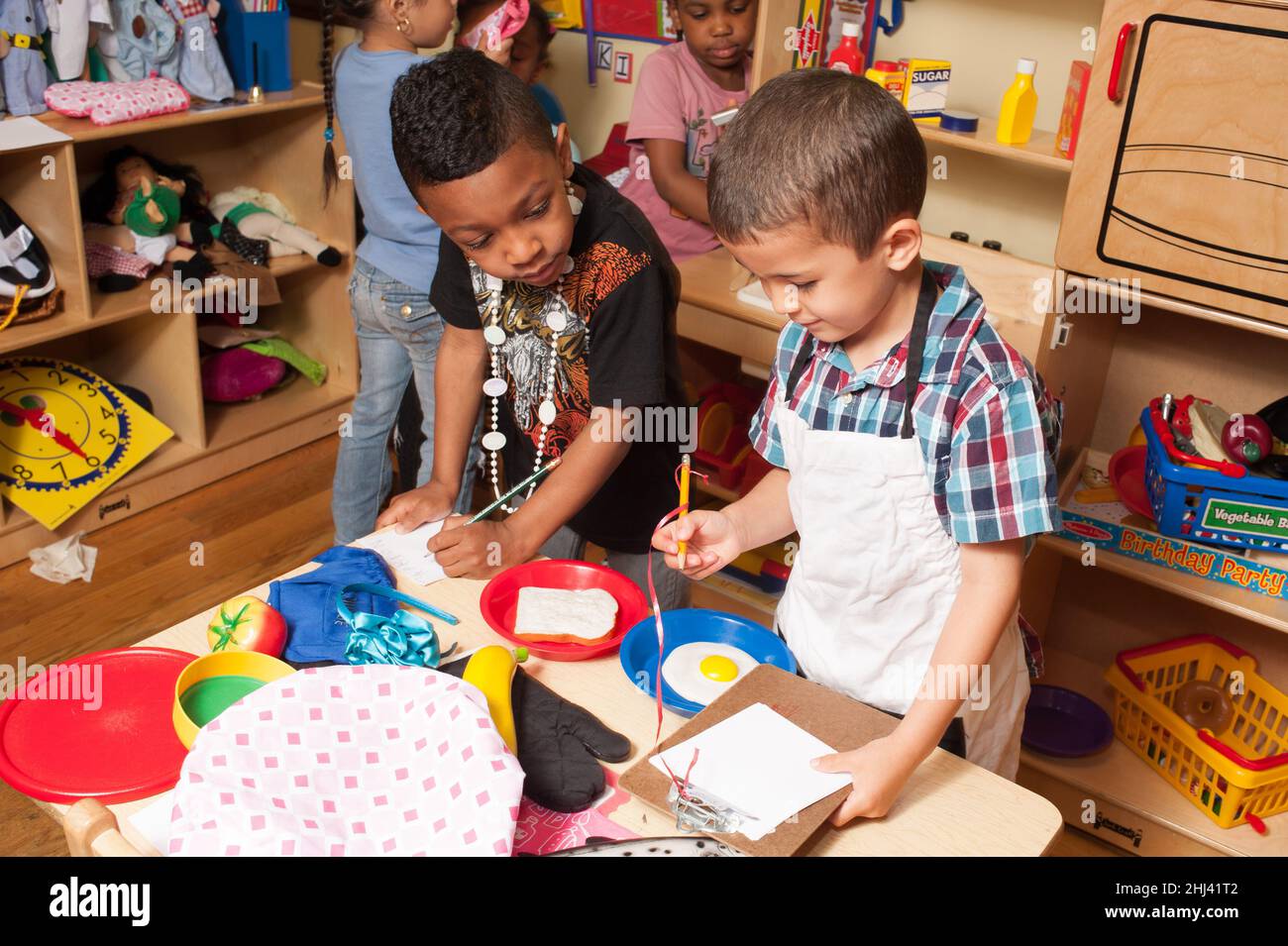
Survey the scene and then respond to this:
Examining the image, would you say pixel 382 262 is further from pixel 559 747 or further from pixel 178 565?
pixel 559 747

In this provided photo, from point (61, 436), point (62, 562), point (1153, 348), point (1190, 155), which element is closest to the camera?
point (1190, 155)

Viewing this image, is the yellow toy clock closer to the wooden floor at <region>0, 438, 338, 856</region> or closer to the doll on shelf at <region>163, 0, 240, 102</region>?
the wooden floor at <region>0, 438, 338, 856</region>

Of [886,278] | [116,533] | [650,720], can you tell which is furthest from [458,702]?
[116,533]

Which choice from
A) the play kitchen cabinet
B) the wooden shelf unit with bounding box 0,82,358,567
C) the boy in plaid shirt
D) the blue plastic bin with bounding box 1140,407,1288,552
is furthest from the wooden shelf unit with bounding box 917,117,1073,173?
the wooden shelf unit with bounding box 0,82,358,567

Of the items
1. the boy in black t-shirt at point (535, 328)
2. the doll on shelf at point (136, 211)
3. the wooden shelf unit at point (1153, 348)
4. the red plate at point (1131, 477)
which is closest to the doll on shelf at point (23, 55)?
the doll on shelf at point (136, 211)

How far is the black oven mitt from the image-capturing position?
1.14 metres

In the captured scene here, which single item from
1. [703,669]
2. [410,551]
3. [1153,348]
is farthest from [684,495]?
[1153,348]

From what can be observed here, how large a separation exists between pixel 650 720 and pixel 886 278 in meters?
0.53

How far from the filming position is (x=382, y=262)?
8.09 ft

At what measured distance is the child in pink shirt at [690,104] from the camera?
263 centimetres

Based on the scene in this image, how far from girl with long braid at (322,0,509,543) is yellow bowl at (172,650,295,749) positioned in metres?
0.96

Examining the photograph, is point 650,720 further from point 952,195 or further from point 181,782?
point 952,195

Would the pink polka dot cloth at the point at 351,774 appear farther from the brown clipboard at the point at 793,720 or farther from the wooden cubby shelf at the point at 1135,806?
the wooden cubby shelf at the point at 1135,806

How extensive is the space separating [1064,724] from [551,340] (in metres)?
1.39
